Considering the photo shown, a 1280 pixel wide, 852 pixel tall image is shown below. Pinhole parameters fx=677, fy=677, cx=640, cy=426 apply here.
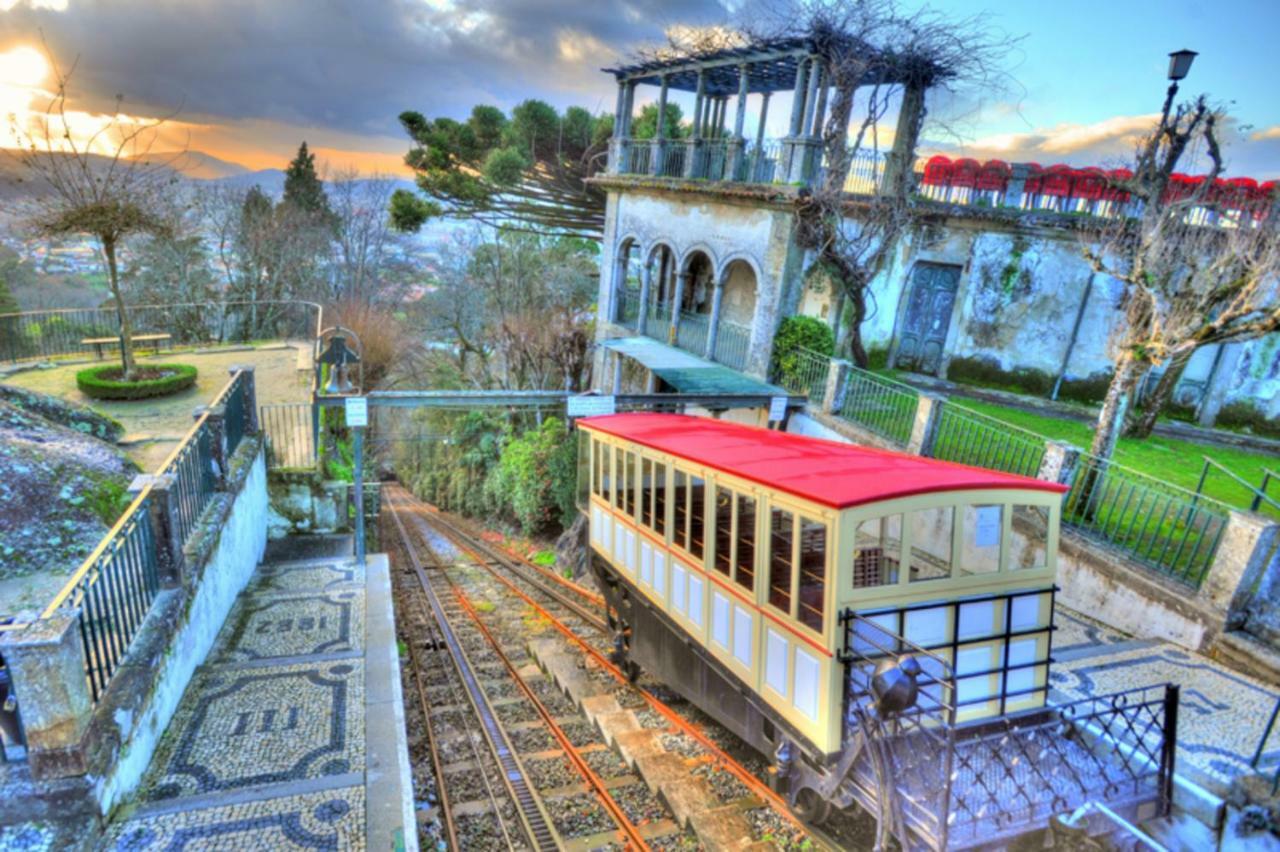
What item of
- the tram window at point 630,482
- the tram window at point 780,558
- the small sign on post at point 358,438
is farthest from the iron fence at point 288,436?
the tram window at point 780,558

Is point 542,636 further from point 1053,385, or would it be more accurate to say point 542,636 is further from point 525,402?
point 1053,385

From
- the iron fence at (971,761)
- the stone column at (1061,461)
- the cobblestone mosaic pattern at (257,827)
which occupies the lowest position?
the cobblestone mosaic pattern at (257,827)

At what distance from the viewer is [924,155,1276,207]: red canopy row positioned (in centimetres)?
1582

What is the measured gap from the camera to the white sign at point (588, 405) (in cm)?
1203

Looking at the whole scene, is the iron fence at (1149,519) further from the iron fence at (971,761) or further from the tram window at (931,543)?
the tram window at (931,543)

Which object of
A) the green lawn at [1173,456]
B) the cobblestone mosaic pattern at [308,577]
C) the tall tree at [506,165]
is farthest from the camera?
the tall tree at [506,165]

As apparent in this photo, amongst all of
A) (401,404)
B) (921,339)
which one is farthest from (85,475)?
(921,339)

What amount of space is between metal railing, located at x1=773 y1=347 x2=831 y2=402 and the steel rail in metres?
8.82

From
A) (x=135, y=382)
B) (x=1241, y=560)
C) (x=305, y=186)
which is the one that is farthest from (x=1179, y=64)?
(x=305, y=186)

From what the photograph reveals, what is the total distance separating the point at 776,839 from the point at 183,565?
6.75m

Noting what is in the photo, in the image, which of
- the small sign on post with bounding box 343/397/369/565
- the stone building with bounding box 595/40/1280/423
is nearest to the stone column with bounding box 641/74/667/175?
the stone building with bounding box 595/40/1280/423

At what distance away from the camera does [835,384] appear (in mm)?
14031

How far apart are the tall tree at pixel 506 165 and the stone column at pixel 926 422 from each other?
16968 mm

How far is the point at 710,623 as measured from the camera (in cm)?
739
